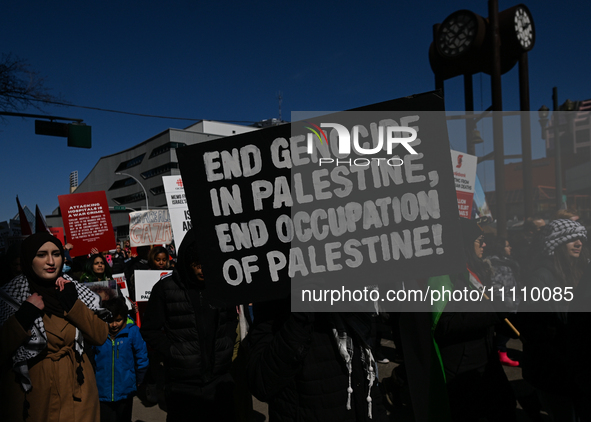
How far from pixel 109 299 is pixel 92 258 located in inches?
112

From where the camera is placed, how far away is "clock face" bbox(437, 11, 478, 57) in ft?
43.3

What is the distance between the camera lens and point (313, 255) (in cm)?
187

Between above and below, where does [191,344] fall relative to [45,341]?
below

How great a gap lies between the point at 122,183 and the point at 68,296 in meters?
82.4

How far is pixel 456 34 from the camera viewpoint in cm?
1336

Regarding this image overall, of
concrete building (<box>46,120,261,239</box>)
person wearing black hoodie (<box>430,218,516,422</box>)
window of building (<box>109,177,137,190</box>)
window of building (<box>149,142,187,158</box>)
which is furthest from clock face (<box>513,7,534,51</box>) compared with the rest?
window of building (<box>109,177,137,190</box>)

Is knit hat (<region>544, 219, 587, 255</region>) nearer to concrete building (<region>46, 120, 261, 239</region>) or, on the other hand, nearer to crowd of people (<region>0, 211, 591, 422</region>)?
crowd of people (<region>0, 211, 591, 422</region>)

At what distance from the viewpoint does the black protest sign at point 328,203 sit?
1.83 metres

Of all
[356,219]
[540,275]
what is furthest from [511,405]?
[356,219]

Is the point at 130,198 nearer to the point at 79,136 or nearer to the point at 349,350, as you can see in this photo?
the point at 79,136

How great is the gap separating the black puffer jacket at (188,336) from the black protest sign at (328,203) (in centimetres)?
106

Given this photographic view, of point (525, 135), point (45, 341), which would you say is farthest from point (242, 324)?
point (525, 135)

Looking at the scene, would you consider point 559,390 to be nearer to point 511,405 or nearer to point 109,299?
point 511,405

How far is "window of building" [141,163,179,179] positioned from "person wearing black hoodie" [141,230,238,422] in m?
60.3
